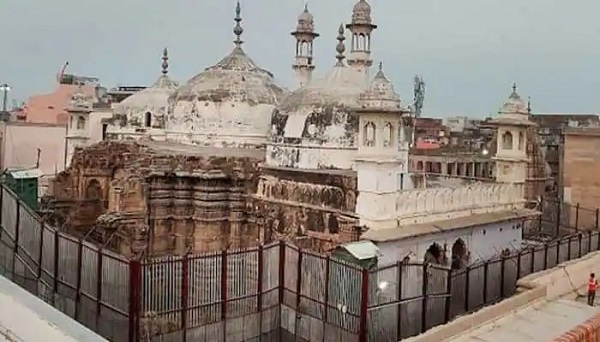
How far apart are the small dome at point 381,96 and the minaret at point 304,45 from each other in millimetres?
9491

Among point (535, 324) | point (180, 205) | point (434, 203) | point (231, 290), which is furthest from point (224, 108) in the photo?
point (535, 324)

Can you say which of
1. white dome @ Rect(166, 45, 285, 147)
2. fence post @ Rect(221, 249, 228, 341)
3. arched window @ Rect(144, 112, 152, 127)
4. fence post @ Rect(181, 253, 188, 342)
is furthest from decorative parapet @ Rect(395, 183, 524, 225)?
arched window @ Rect(144, 112, 152, 127)

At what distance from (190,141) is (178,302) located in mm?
10801

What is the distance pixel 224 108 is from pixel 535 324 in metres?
11.6

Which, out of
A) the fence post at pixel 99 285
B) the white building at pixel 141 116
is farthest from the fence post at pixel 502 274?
the white building at pixel 141 116

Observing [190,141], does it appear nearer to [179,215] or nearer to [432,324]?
[179,215]

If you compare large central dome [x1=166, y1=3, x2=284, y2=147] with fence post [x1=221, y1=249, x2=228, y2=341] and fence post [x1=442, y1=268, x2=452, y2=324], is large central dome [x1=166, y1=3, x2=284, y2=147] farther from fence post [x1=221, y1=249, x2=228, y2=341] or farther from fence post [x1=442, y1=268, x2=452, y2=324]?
fence post [x1=221, y1=249, x2=228, y2=341]

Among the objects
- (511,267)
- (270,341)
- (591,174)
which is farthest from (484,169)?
(270,341)

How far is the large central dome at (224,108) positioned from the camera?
17844 millimetres

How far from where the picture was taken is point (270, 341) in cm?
940

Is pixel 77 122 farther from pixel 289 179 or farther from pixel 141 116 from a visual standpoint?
pixel 289 179

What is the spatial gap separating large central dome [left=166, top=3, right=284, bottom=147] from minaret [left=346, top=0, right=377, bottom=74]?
2.46 meters

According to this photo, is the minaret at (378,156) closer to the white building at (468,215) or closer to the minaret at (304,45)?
the white building at (468,215)

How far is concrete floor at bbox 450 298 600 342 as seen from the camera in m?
7.12
